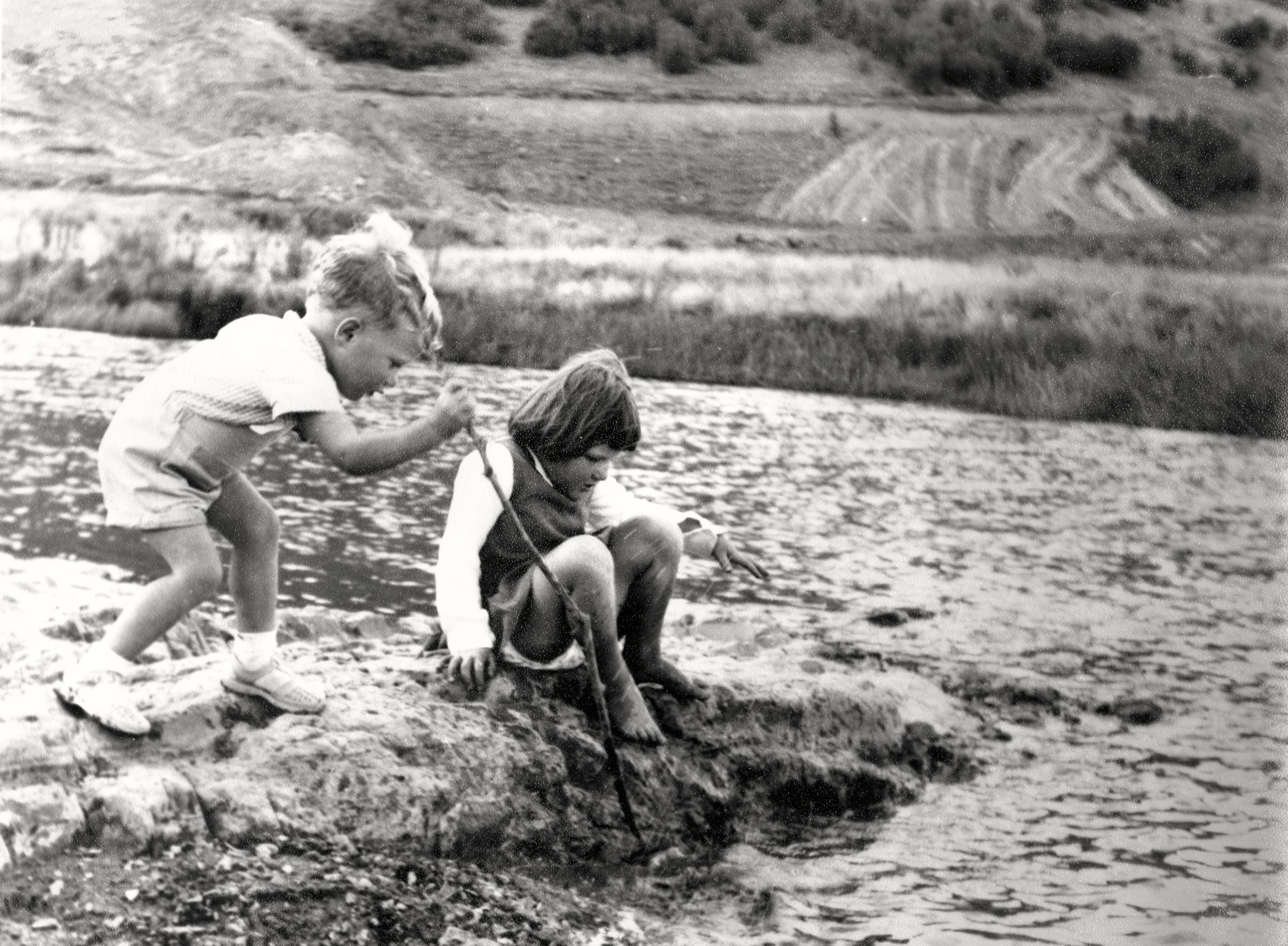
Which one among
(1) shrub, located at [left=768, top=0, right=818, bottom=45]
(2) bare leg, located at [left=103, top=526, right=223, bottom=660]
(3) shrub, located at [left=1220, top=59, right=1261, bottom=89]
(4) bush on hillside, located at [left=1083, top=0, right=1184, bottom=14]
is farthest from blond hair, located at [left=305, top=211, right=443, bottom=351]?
(4) bush on hillside, located at [left=1083, top=0, right=1184, bottom=14]

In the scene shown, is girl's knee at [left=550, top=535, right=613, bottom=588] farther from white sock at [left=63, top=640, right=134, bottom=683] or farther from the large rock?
white sock at [left=63, top=640, right=134, bottom=683]

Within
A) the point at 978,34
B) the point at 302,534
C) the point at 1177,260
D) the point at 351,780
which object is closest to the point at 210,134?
the point at 302,534

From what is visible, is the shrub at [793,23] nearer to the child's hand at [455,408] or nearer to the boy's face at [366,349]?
the boy's face at [366,349]

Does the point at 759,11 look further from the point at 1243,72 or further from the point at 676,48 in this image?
the point at 1243,72

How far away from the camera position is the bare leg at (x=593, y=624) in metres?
2.77

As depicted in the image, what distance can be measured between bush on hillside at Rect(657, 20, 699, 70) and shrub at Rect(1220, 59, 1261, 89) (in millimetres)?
2030

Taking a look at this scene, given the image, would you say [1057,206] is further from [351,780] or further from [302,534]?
[351,780]

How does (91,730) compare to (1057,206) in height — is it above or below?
below

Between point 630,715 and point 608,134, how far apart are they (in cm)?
377

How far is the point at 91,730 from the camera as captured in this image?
252 centimetres

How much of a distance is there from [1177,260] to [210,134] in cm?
401

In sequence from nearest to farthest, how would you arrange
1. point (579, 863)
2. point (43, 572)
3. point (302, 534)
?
1. point (579, 863)
2. point (43, 572)
3. point (302, 534)

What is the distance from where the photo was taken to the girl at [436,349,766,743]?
9.16 feet

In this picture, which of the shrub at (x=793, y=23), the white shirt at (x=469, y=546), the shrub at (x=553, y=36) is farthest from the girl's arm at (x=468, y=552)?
the shrub at (x=793, y=23)
